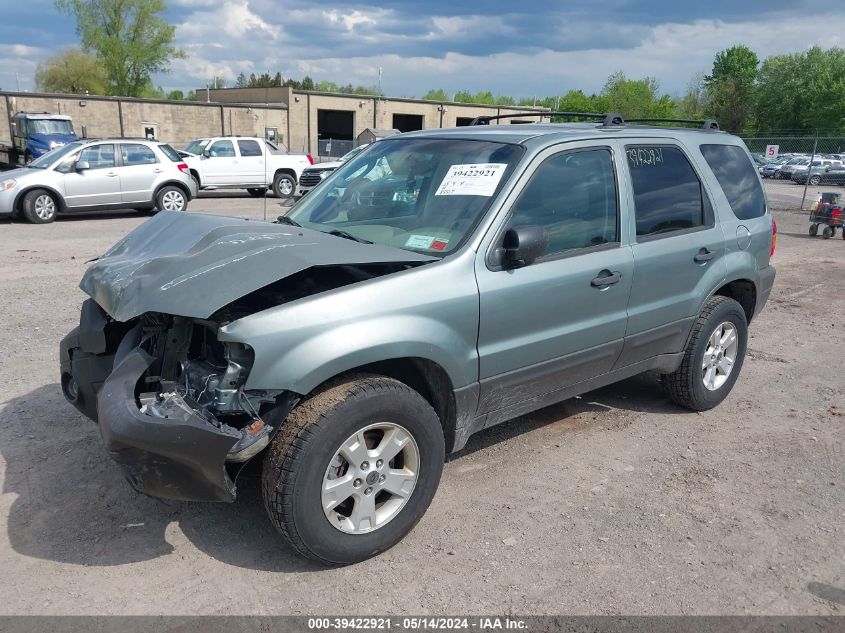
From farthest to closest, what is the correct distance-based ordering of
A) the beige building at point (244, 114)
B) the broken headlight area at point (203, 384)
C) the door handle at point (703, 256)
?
the beige building at point (244, 114)
the door handle at point (703, 256)
the broken headlight area at point (203, 384)

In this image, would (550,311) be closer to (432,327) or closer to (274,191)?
(432,327)

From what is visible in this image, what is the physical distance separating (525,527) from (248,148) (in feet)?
60.2

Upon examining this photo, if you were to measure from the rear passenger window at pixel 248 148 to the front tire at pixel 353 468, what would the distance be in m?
18.1

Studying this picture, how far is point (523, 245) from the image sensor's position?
11.0ft

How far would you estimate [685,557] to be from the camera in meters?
3.25

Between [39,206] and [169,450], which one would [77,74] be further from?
[169,450]

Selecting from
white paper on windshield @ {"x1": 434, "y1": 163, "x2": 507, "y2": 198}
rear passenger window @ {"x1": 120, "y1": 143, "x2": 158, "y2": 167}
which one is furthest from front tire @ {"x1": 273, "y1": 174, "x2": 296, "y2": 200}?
white paper on windshield @ {"x1": 434, "y1": 163, "x2": 507, "y2": 198}

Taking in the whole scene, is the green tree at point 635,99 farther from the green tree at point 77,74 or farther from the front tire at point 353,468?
the front tire at point 353,468

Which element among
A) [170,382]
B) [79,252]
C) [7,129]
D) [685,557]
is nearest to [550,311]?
[685,557]

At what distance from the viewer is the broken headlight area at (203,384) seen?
280cm

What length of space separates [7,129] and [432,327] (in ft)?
141

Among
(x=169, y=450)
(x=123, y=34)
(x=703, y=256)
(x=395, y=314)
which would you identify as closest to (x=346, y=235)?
(x=395, y=314)

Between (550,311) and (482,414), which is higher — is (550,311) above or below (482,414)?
above

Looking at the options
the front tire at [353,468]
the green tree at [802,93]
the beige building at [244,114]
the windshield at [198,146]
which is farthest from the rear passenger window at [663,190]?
the green tree at [802,93]
